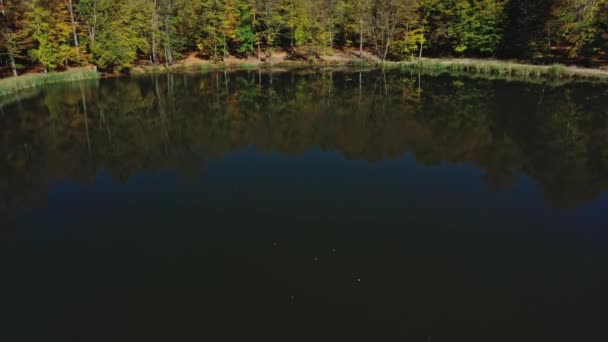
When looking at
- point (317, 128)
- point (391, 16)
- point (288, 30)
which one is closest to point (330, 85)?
point (317, 128)

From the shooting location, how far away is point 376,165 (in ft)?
49.7

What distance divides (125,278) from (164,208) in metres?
3.57

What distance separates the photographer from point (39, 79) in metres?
37.3

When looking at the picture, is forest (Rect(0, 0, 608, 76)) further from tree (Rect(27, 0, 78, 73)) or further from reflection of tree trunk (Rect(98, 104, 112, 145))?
reflection of tree trunk (Rect(98, 104, 112, 145))

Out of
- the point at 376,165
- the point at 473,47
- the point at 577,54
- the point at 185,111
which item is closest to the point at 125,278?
the point at 376,165

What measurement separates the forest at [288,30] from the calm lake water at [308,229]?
899 inches

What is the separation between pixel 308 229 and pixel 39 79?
37612 millimetres

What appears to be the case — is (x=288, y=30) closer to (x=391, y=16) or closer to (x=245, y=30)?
(x=245, y=30)

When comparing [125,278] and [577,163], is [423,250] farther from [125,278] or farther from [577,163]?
[577,163]

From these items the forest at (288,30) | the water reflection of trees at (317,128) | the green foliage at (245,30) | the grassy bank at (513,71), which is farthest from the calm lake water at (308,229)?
the green foliage at (245,30)

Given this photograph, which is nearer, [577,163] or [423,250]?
[423,250]

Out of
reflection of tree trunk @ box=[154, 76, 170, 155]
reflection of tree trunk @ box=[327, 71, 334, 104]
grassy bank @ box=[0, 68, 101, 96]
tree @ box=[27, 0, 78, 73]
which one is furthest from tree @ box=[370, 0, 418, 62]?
tree @ box=[27, 0, 78, 73]

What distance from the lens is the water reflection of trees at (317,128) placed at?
1517cm

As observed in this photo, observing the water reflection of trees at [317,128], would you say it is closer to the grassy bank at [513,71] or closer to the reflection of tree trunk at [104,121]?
the reflection of tree trunk at [104,121]
